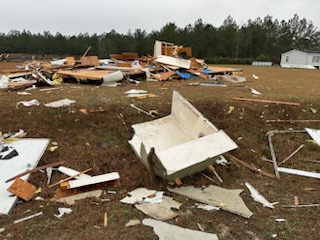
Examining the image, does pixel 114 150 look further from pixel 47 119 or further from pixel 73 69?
pixel 73 69

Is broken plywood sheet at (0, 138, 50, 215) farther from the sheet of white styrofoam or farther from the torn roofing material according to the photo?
the sheet of white styrofoam

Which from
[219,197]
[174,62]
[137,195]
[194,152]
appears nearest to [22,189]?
[137,195]

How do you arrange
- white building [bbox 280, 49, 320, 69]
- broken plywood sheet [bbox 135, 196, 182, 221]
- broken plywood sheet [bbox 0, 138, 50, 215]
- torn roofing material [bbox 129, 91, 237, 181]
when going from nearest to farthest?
broken plywood sheet [bbox 135, 196, 182, 221]
broken plywood sheet [bbox 0, 138, 50, 215]
torn roofing material [bbox 129, 91, 237, 181]
white building [bbox 280, 49, 320, 69]

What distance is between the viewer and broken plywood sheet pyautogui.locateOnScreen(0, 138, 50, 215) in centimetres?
407

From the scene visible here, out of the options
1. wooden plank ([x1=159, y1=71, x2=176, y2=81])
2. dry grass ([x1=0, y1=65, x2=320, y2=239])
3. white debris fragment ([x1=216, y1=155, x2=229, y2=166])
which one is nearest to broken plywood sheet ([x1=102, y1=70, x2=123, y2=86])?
dry grass ([x1=0, y1=65, x2=320, y2=239])

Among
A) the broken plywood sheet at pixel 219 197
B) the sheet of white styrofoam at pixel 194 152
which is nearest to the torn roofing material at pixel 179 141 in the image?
the sheet of white styrofoam at pixel 194 152

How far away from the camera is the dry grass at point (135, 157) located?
3.55m

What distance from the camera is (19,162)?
483cm

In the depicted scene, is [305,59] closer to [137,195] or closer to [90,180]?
[137,195]

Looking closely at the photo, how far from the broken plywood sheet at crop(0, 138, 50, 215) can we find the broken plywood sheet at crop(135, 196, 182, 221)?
186cm

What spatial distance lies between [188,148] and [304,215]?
1.86m

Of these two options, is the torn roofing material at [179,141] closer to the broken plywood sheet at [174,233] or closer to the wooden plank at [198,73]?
the broken plywood sheet at [174,233]

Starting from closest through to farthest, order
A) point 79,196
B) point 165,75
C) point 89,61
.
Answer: point 79,196
point 165,75
point 89,61

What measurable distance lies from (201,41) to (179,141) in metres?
38.4
